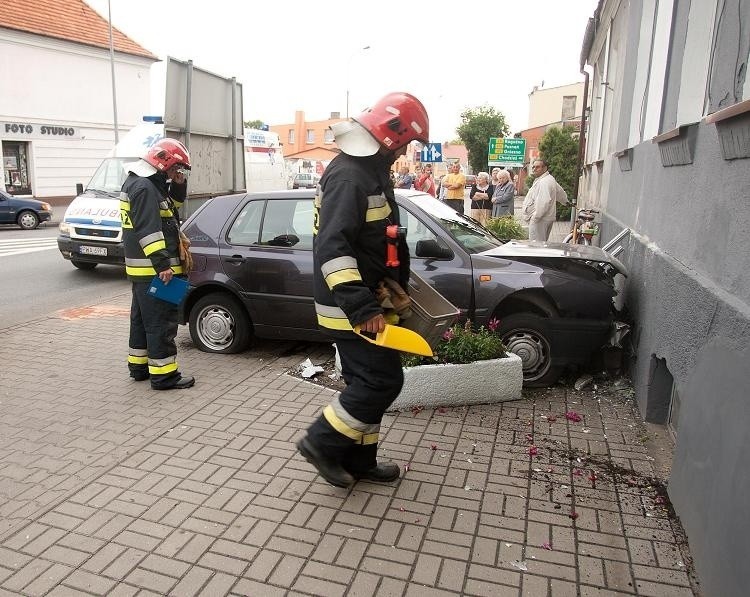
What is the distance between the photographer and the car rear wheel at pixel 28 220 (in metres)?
18.6

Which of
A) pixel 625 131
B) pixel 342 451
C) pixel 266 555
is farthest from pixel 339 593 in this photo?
pixel 625 131

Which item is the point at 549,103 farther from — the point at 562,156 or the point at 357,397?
the point at 357,397

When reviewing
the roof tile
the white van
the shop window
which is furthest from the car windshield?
the roof tile

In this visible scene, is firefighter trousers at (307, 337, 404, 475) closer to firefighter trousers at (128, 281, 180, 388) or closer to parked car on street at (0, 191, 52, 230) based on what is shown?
firefighter trousers at (128, 281, 180, 388)

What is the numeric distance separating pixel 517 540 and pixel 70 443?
9.79 feet

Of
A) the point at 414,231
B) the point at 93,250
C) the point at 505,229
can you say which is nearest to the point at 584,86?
the point at 505,229

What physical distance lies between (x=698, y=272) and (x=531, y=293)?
1713 millimetres

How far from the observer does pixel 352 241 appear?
3184 millimetres

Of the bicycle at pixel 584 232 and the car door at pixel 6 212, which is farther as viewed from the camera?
the car door at pixel 6 212

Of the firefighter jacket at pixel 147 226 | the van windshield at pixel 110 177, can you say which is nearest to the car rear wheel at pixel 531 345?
the firefighter jacket at pixel 147 226

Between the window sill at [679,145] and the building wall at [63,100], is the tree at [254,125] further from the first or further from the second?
the window sill at [679,145]

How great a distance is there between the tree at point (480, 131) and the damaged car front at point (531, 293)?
56.1 metres

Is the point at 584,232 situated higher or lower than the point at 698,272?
lower

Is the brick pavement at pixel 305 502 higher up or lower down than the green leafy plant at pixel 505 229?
lower down
